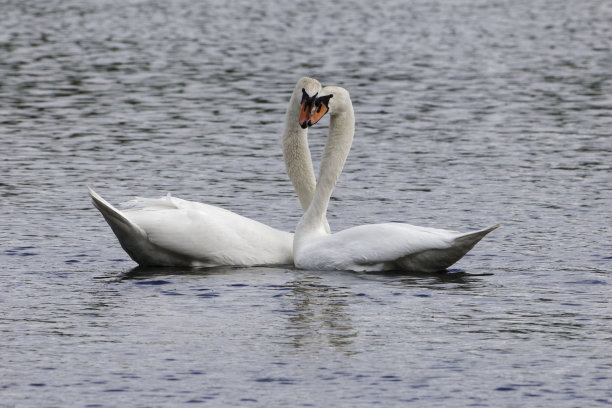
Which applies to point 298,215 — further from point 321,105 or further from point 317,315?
point 317,315

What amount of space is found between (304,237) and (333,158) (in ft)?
3.65

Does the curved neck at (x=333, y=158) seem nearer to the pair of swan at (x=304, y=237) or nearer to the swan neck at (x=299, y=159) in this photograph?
the pair of swan at (x=304, y=237)

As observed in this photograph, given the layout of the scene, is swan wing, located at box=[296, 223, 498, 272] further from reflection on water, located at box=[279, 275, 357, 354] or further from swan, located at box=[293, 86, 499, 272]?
reflection on water, located at box=[279, 275, 357, 354]

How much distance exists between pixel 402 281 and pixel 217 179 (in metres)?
7.09

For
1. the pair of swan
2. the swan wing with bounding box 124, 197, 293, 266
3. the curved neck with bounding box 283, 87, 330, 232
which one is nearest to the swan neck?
the curved neck with bounding box 283, 87, 330, 232

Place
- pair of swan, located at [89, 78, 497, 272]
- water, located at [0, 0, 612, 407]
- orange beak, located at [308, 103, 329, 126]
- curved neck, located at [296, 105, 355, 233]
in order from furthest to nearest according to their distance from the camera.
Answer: curved neck, located at [296, 105, 355, 233] < orange beak, located at [308, 103, 329, 126] < pair of swan, located at [89, 78, 497, 272] < water, located at [0, 0, 612, 407]

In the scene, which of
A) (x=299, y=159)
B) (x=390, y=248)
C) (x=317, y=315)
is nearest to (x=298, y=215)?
(x=299, y=159)

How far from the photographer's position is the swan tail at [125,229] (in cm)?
1384

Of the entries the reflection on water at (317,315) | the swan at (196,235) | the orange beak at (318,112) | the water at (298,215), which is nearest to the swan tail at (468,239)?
the water at (298,215)

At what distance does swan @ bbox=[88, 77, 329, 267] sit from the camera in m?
14.3

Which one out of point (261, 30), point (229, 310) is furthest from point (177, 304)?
point (261, 30)

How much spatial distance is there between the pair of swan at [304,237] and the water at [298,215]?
215mm

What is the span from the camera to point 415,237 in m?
14.0

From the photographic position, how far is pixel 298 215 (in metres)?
17.9
